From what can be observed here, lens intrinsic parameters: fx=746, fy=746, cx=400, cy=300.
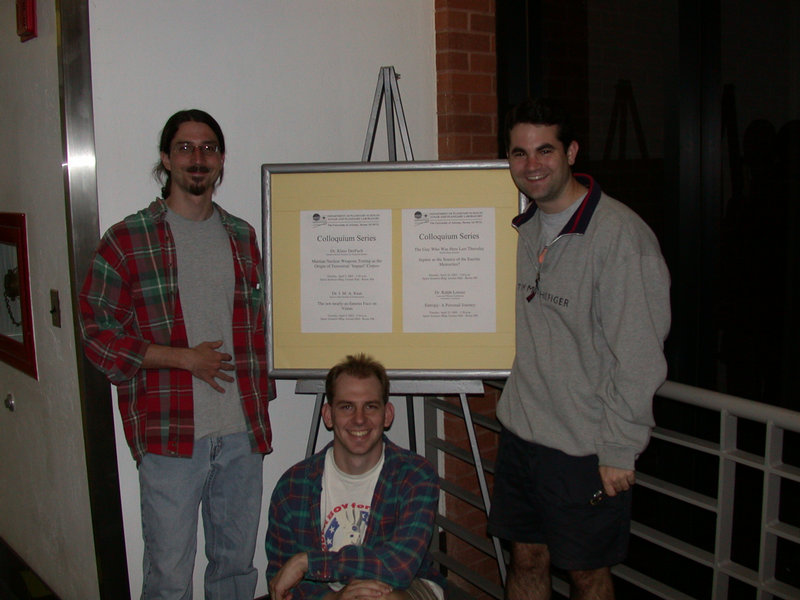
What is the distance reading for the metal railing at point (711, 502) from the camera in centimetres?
177

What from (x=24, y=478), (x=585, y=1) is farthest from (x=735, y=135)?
(x=24, y=478)

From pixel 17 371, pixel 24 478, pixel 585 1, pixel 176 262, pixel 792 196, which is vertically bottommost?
pixel 24 478

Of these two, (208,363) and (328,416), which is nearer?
(328,416)

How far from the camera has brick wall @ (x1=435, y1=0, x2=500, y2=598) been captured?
298cm

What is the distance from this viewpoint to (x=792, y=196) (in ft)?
6.89

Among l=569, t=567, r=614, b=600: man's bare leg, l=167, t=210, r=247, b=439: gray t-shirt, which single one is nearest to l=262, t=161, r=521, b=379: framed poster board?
l=167, t=210, r=247, b=439: gray t-shirt

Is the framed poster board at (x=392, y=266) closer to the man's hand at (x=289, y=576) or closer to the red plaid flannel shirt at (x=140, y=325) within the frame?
the red plaid flannel shirt at (x=140, y=325)

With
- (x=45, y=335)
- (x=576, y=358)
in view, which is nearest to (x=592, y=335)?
(x=576, y=358)

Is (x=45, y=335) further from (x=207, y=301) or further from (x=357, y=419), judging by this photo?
(x=357, y=419)

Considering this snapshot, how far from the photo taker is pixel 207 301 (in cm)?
217

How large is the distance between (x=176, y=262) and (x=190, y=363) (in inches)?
11.7

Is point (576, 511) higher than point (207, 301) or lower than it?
lower

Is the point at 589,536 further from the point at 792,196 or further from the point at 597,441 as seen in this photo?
the point at 792,196

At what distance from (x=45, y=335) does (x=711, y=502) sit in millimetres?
2296
